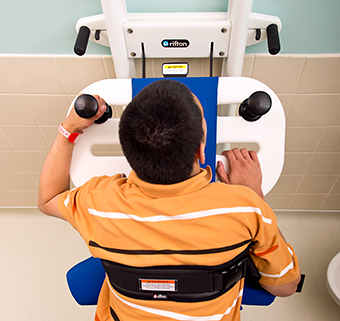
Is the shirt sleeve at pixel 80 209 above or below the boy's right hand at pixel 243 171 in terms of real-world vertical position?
above

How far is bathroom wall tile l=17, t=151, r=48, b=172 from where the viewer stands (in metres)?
1.39

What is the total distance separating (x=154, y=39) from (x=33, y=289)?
1488 mm

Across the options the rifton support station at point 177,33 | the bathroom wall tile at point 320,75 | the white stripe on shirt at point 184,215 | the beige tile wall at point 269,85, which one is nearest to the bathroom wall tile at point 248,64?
the beige tile wall at point 269,85

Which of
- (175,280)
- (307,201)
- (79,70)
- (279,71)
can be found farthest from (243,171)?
(307,201)

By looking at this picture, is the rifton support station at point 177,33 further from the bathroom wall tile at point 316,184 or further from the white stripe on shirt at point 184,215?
the bathroom wall tile at point 316,184

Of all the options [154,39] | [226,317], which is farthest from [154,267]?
[154,39]

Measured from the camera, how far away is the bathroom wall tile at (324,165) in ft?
4.26

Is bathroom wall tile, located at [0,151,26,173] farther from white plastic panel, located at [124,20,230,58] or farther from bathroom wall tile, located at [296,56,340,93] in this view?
bathroom wall tile, located at [296,56,340,93]

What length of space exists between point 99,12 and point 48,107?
517 millimetres

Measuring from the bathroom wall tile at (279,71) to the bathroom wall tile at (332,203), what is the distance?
0.85 meters

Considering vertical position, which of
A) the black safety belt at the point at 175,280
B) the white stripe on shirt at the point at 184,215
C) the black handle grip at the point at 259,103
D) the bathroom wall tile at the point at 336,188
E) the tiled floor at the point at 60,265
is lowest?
the tiled floor at the point at 60,265

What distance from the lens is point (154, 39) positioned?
0.82 metres

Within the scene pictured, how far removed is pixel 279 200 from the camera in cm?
157

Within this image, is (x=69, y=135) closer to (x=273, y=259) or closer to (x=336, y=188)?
(x=273, y=259)
